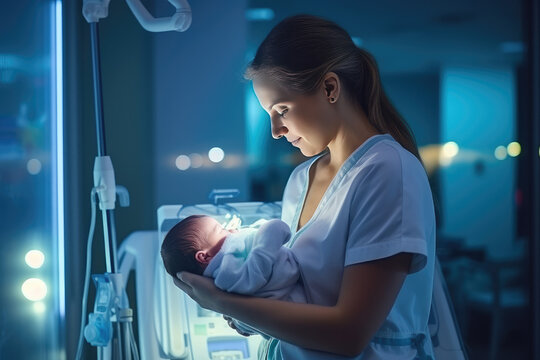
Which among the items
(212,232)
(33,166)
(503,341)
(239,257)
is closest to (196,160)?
(33,166)

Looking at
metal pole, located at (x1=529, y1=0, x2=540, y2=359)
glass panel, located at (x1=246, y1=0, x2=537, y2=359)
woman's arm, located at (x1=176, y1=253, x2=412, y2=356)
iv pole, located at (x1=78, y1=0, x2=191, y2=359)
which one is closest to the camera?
woman's arm, located at (x1=176, y1=253, x2=412, y2=356)

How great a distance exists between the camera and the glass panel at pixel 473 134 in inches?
110

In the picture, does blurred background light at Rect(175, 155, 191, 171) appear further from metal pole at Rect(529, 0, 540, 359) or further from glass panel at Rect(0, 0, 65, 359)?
metal pole at Rect(529, 0, 540, 359)

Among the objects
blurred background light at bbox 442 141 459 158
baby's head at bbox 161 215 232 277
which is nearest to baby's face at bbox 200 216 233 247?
baby's head at bbox 161 215 232 277

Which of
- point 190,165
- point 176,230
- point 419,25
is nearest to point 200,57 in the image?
point 190,165

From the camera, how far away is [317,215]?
114cm

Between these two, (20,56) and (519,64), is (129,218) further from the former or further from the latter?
(519,64)

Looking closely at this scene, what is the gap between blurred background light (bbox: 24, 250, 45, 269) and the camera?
1560mm

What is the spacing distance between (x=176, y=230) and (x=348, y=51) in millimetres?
513

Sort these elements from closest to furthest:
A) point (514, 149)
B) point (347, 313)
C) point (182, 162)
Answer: point (347, 313) < point (182, 162) < point (514, 149)

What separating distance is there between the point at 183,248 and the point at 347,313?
1.29 feet

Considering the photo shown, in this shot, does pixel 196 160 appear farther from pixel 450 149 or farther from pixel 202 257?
pixel 450 149

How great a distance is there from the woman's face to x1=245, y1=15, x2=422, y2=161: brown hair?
2 centimetres

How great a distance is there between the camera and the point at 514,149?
9.43ft
